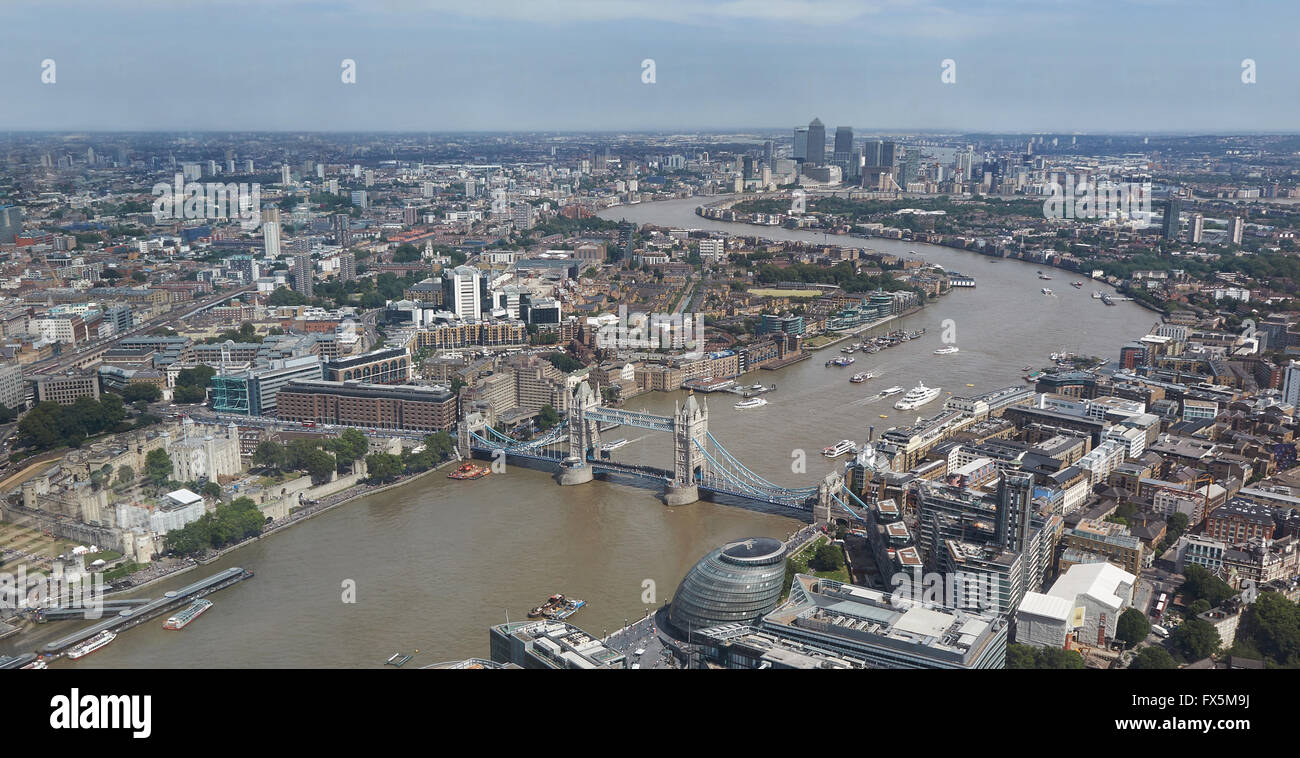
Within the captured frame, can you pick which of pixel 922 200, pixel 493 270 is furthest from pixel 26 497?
pixel 922 200

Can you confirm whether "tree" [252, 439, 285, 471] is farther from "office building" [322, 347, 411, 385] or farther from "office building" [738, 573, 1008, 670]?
"office building" [738, 573, 1008, 670]

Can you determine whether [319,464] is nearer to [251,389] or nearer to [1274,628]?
[251,389]

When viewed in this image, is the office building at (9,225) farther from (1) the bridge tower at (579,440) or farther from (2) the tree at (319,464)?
(1) the bridge tower at (579,440)

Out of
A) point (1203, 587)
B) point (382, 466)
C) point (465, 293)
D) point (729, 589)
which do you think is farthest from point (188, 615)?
point (465, 293)

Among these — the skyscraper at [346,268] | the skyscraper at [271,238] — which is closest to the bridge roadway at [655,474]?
the skyscraper at [346,268]

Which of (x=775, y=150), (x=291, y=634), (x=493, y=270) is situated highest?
(x=775, y=150)

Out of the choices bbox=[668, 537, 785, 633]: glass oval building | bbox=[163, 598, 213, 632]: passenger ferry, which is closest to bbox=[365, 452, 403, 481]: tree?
bbox=[163, 598, 213, 632]: passenger ferry

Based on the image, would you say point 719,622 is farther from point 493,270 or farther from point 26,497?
point 493,270
